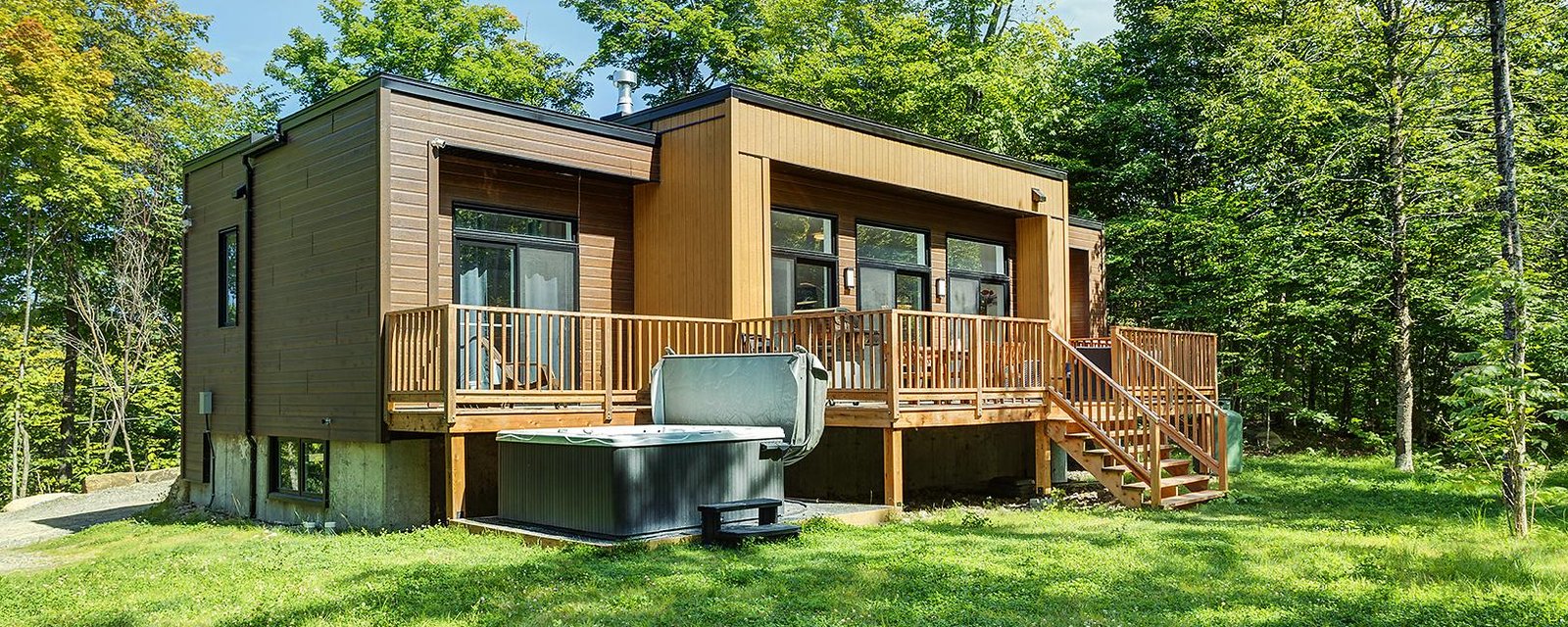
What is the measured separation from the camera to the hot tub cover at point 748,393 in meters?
9.16

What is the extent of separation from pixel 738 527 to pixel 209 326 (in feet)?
29.1

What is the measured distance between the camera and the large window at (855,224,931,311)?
13.6 meters

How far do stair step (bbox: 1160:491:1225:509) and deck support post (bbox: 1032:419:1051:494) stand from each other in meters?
1.18

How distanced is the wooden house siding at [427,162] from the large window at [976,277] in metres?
5.87

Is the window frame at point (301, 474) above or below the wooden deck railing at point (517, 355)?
below

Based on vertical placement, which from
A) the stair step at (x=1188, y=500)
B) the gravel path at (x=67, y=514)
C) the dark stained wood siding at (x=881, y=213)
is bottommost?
the gravel path at (x=67, y=514)

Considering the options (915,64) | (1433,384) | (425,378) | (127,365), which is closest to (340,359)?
(425,378)

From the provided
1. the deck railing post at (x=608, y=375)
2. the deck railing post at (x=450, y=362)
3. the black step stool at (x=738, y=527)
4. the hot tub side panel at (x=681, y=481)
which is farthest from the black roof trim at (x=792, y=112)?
the black step stool at (x=738, y=527)

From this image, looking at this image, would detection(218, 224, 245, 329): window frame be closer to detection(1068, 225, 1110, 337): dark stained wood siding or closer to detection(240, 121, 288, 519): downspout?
detection(240, 121, 288, 519): downspout

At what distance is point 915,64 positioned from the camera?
73.4 ft

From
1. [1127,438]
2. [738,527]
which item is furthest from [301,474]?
[1127,438]

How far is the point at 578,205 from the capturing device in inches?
460

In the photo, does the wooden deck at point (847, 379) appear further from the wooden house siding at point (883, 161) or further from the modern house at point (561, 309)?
the wooden house siding at point (883, 161)

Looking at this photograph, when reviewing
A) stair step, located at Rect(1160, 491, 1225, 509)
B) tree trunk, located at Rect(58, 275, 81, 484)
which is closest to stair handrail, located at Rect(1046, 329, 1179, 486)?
stair step, located at Rect(1160, 491, 1225, 509)
